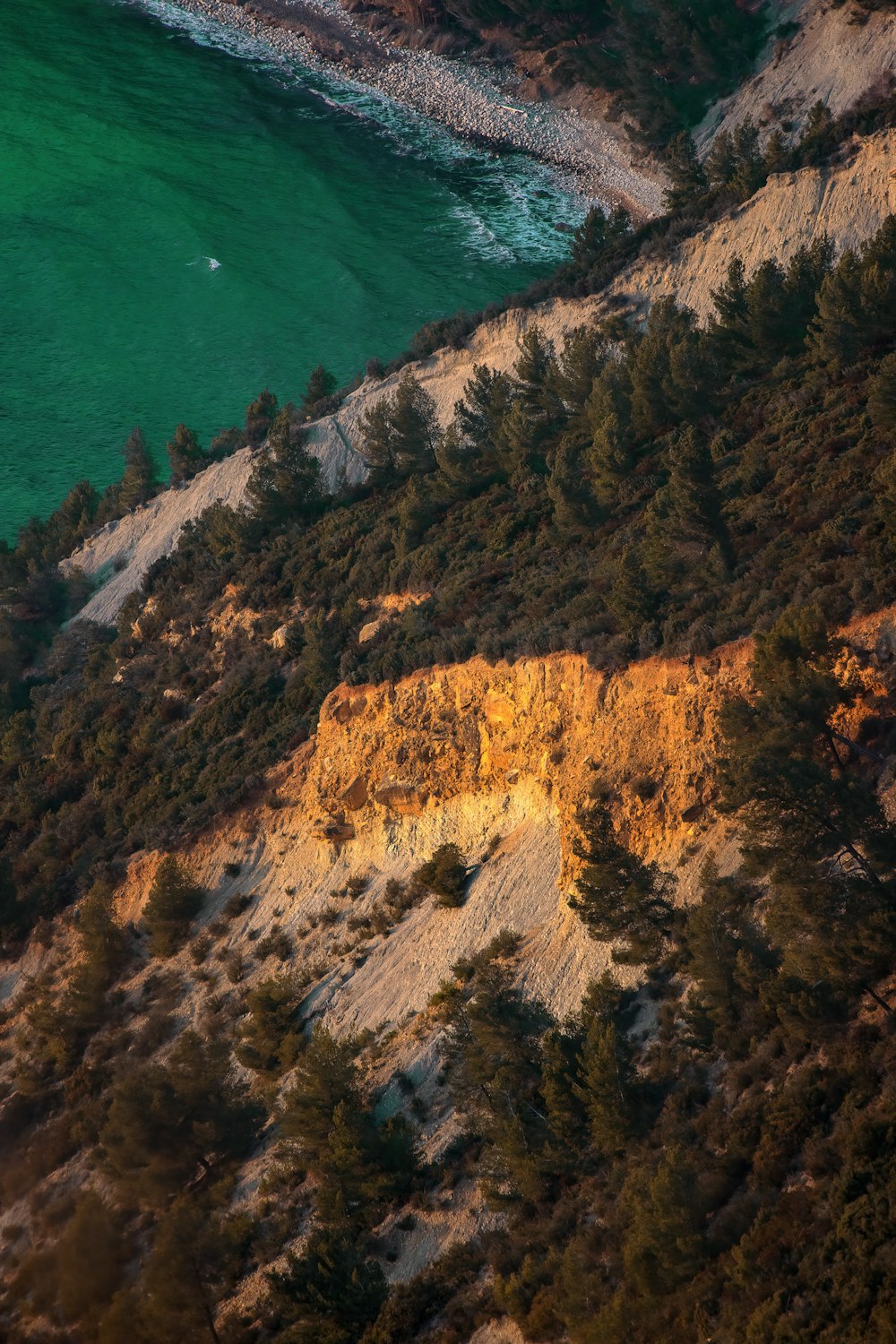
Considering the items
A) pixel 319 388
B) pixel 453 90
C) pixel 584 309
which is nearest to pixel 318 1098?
pixel 584 309

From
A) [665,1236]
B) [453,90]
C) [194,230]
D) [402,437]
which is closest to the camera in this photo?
[665,1236]

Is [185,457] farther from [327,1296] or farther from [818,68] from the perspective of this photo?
[327,1296]

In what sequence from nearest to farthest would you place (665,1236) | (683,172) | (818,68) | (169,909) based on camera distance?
(665,1236), (169,909), (683,172), (818,68)

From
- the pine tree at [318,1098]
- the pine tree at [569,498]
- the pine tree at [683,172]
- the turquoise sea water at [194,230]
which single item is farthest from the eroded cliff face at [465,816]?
the turquoise sea water at [194,230]

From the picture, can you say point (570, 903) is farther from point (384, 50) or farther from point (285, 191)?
point (384, 50)

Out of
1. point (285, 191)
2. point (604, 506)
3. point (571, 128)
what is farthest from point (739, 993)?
point (285, 191)
